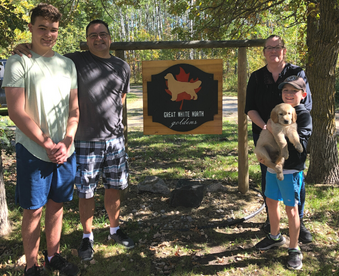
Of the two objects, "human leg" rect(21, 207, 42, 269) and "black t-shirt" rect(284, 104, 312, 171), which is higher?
"black t-shirt" rect(284, 104, 312, 171)

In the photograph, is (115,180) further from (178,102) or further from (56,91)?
(178,102)

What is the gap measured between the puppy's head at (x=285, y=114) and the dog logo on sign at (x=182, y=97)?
67.2 inches

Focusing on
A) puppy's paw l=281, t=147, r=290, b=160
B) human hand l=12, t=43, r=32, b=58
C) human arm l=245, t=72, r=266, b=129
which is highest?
human hand l=12, t=43, r=32, b=58

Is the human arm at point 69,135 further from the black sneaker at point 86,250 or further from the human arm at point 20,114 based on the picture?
the black sneaker at point 86,250

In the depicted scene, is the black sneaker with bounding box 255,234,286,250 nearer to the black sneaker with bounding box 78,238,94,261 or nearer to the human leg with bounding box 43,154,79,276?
the black sneaker with bounding box 78,238,94,261

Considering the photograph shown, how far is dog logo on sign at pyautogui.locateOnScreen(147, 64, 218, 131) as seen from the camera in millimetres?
4039

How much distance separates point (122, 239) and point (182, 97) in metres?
2.05

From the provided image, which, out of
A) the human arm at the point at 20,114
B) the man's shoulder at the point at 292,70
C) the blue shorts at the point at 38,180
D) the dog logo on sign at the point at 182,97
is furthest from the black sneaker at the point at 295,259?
the human arm at the point at 20,114

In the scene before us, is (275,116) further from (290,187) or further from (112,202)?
(112,202)

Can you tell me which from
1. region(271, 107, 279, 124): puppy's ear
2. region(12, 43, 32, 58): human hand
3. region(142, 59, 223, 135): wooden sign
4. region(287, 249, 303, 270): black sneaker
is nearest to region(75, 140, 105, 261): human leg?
region(12, 43, 32, 58): human hand

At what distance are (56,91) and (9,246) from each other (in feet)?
6.23

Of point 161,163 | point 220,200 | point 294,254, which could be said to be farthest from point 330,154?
point 161,163

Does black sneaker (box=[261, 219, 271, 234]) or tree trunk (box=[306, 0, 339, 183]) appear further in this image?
tree trunk (box=[306, 0, 339, 183])

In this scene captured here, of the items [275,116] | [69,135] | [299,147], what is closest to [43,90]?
[69,135]
